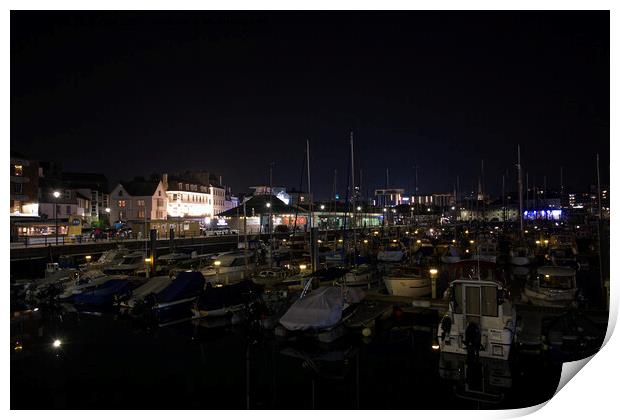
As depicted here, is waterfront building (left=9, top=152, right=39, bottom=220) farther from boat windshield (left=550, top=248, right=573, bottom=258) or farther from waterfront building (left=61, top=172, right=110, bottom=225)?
boat windshield (left=550, top=248, right=573, bottom=258)

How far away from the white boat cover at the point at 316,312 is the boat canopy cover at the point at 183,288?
6.65m

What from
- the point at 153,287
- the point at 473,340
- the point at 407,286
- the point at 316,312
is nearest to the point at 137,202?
the point at 153,287

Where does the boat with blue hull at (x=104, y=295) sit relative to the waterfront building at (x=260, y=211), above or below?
below

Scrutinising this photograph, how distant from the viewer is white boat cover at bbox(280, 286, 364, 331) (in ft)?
53.4

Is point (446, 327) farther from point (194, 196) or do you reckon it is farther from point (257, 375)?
point (194, 196)

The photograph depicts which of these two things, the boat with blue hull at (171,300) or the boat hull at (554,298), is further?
the boat with blue hull at (171,300)

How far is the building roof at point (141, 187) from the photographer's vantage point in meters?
76.3

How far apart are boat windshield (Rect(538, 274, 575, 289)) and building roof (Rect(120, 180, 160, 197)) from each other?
68.4m

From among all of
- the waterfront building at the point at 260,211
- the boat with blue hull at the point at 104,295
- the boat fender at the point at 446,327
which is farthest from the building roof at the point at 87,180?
the boat fender at the point at 446,327

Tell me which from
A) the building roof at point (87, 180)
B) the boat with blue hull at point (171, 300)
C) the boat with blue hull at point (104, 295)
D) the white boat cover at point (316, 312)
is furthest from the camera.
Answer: the building roof at point (87, 180)

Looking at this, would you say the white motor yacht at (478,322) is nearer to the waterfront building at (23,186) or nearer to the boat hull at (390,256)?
the boat hull at (390,256)

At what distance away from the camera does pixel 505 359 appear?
13.5 m
